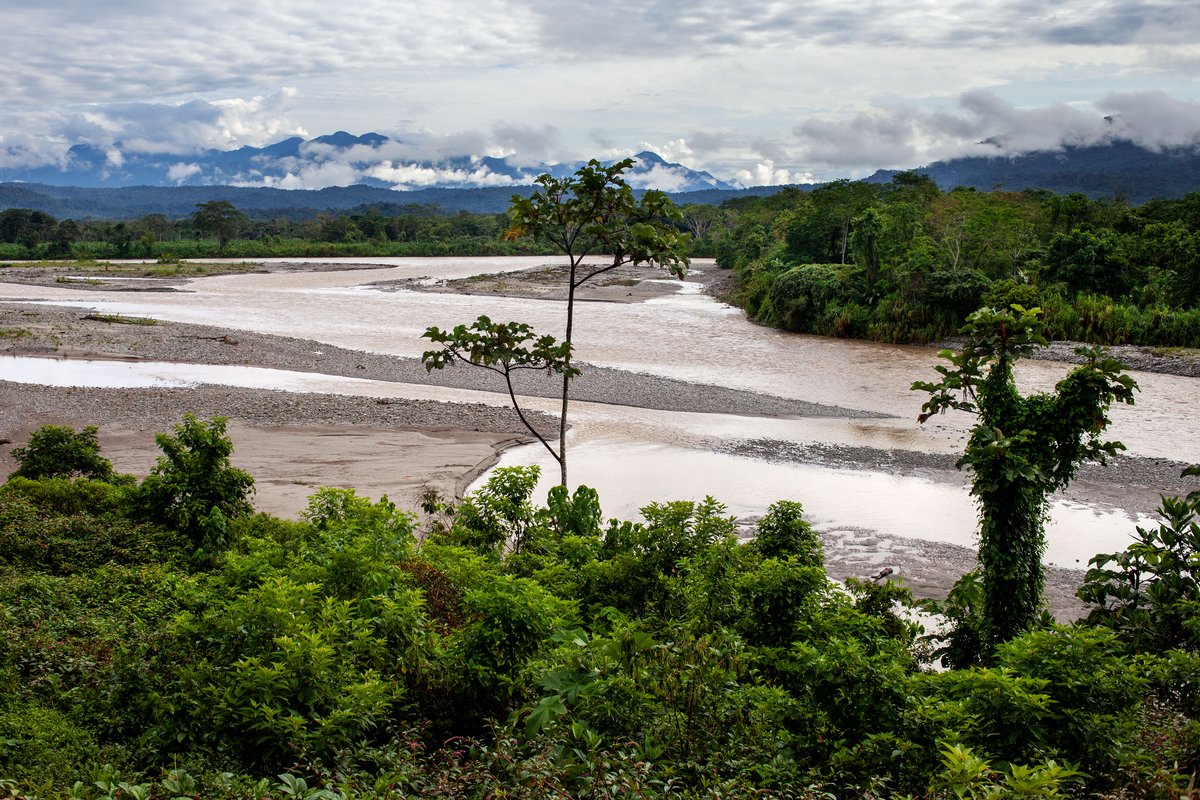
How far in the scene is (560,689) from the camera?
14.9ft

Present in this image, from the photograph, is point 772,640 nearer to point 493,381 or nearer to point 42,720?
point 42,720

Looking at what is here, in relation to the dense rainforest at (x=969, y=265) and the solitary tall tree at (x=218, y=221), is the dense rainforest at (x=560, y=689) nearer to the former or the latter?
the dense rainforest at (x=969, y=265)

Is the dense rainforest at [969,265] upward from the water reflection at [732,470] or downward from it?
upward

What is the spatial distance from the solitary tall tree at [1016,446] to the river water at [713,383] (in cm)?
580

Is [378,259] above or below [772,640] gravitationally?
above

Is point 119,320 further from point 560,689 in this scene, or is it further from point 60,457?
point 560,689

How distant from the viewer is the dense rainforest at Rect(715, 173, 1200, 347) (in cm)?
3522

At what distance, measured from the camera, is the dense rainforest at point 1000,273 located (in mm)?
35219

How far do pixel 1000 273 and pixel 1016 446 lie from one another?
3636 cm

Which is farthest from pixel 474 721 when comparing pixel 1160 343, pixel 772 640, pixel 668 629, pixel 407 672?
pixel 1160 343

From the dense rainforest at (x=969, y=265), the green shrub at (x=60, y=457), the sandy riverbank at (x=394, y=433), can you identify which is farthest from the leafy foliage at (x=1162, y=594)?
the dense rainforest at (x=969, y=265)

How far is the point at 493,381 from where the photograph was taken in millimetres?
27641

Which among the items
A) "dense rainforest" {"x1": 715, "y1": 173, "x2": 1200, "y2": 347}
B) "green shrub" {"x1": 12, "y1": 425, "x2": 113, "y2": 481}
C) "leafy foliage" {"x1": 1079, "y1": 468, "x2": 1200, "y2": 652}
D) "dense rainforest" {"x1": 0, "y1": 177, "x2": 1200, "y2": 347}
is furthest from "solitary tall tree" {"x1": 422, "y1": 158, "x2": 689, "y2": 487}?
"dense rainforest" {"x1": 715, "y1": 173, "x2": 1200, "y2": 347}

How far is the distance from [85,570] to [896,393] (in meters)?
24.1
